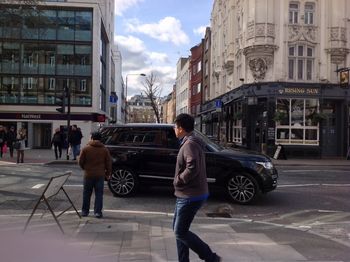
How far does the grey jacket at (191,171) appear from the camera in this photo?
17.5ft

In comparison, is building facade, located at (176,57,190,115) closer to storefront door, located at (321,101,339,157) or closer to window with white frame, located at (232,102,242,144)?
window with white frame, located at (232,102,242,144)

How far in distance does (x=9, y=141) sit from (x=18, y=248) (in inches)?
877

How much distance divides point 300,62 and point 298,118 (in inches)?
141

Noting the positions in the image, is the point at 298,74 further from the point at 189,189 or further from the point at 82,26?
the point at 189,189

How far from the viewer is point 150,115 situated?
146375 mm

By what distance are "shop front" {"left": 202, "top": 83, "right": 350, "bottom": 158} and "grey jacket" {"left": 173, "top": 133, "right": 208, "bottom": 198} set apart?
81.0 feet

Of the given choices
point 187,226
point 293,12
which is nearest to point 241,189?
point 187,226

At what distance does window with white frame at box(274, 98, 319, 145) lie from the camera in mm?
30812

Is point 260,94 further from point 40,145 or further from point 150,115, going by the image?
point 150,115

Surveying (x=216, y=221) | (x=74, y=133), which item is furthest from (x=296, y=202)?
(x=74, y=133)

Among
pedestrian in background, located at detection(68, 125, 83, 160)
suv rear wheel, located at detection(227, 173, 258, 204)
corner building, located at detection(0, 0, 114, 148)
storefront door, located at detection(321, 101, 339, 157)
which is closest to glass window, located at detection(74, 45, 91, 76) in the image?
corner building, located at detection(0, 0, 114, 148)

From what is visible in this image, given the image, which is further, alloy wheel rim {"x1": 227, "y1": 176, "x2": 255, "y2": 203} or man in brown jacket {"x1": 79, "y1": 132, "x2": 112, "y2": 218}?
alloy wheel rim {"x1": 227, "y1": 176, "x2": 255, "y2": 203}

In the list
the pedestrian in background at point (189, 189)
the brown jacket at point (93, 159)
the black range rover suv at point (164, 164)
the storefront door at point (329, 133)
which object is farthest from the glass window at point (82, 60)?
the pedestrian in background at point (189, 189)

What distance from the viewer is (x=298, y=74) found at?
31141 mm
